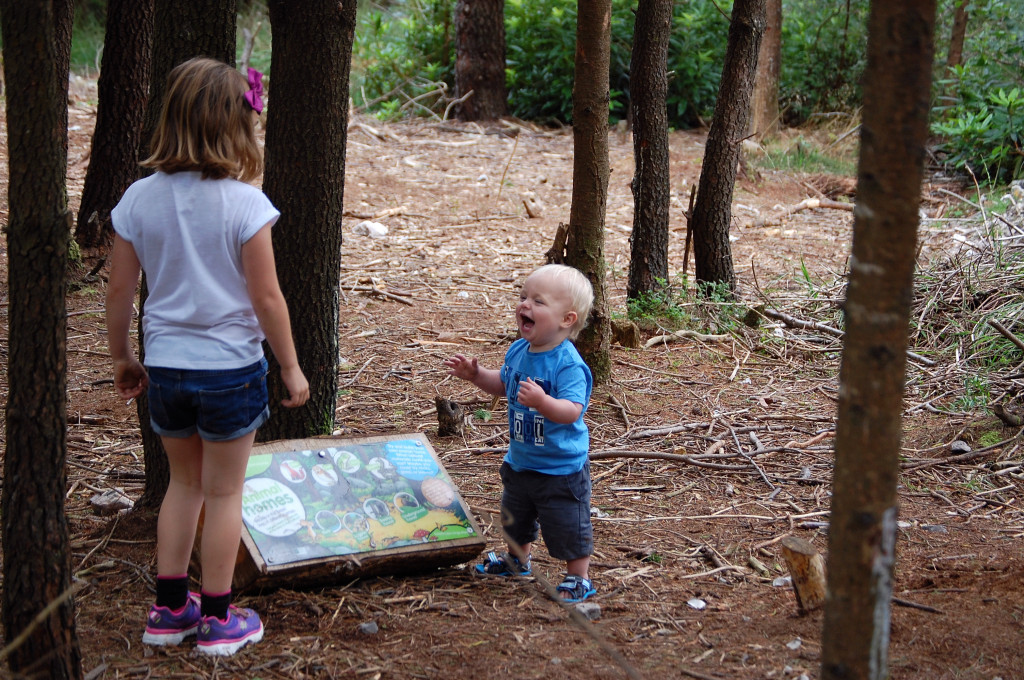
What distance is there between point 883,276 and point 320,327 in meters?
2.95

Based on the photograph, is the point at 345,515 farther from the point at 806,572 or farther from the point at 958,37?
the point at 958,37

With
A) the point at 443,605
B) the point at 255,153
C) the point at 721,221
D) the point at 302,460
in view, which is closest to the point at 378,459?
the point at 302,460

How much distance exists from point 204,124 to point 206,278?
44cm

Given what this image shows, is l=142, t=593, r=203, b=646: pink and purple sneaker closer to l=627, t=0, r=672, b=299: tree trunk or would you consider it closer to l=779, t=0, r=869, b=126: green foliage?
l=627, t=0, r=672, b=299: tree trunk

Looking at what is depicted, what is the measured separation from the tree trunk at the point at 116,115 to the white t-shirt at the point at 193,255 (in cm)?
487

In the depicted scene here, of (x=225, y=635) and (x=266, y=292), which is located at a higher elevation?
(x=266, y=292)

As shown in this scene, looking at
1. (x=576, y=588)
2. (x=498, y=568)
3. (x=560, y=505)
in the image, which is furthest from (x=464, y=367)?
(x=576, y=588)

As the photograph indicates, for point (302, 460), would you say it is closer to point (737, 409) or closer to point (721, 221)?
point (737, 409)

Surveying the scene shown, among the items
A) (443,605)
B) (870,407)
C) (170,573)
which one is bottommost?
(443,605)

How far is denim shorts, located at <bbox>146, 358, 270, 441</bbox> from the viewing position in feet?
8.70

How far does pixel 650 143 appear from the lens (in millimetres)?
6848

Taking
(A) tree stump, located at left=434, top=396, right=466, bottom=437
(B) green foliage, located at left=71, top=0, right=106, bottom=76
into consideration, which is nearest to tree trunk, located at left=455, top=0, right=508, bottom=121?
(B) green foliage, located at left=71, top=0, right=106, bottom=76

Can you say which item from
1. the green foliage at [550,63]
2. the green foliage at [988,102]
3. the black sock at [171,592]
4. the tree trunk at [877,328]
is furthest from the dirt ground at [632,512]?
the green foliage at [550,63]

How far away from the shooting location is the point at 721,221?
725 centimetres
